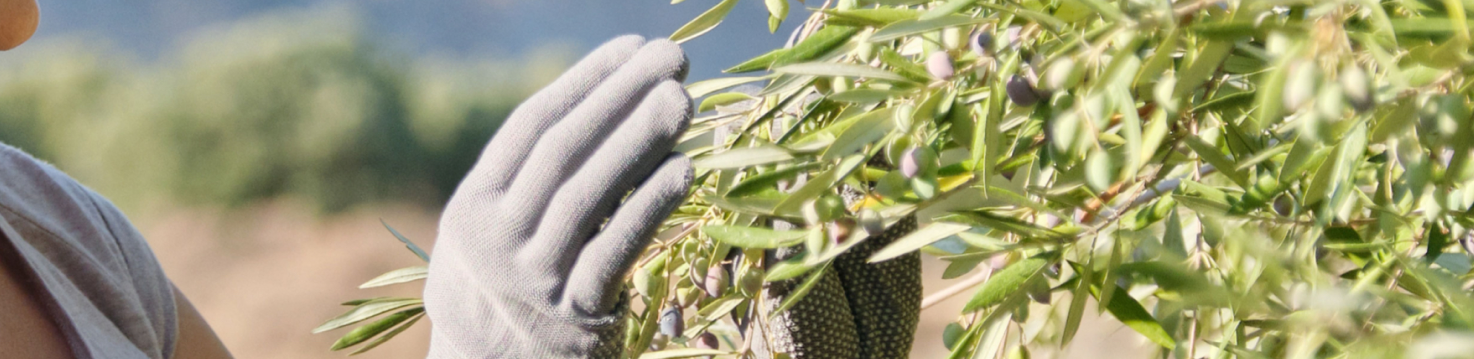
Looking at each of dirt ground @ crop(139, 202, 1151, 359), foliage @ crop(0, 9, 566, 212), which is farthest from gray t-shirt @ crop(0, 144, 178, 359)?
foliage @ crop(0, 9, 566, 212)

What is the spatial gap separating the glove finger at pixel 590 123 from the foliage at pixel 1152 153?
4cm

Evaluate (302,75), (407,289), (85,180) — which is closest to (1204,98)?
(407,289)

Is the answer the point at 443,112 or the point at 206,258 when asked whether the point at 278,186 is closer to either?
the point at 206,258

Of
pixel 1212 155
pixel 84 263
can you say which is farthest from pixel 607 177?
pixel 84 263

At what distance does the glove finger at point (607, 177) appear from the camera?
43cm

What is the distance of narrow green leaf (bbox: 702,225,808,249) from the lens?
1.34 feet

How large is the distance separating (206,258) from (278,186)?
46 cm

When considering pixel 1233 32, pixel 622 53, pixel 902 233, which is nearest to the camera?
pixel 1233 32

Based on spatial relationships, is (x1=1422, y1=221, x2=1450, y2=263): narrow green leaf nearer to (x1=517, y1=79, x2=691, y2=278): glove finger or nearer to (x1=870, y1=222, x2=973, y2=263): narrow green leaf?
(x1=870, y1=222, x2=973, y2=263): narrow green leaf

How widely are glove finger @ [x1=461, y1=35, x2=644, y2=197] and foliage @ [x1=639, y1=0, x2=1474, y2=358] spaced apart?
0.17 ft

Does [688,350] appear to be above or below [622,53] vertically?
below

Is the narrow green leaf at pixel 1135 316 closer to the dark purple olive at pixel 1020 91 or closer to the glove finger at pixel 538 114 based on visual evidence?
the dark purple olive at pixel 1020 91

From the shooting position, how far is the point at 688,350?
57 centimetres

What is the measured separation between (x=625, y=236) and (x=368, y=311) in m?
0.29
